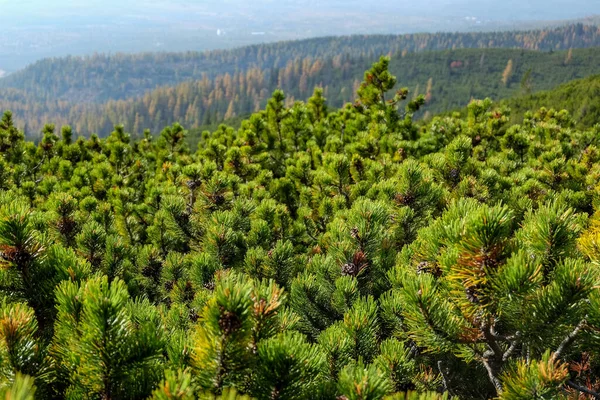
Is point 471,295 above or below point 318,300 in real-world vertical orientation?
above

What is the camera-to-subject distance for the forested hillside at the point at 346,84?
461 ft

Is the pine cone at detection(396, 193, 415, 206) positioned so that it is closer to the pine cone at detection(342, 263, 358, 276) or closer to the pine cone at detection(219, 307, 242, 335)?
the pine cone at detection(342, 263, 358, 276)

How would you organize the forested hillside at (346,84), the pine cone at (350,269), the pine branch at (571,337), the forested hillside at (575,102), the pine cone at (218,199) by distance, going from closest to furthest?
1. the pine branch at (571,337)
2. the pine cone at (350,269)
3. the pine cone at (218,199)
4. the forested hillside at (575,102)
5. the forested hillside at (346,84)

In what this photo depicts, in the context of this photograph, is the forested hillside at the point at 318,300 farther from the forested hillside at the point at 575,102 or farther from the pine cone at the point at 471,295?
the forested hillside at the point at 575,102

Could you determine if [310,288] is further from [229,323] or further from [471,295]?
[229,323]

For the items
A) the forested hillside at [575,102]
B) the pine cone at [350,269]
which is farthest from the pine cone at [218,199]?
the forested hillside at [575,102]

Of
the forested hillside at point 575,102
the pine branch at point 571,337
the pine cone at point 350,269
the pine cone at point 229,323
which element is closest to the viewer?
the pine cone at point 229,323

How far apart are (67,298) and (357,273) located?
1.57 m

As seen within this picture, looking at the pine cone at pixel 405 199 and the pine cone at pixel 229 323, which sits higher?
the pine cone at pixel 229 323

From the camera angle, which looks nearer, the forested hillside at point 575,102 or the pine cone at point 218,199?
the pine cone at point 218,199

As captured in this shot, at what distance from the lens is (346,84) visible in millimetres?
171500

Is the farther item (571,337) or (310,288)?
→ (310,288)

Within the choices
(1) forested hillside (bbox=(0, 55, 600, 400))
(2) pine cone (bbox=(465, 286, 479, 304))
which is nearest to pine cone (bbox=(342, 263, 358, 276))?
(1) forested hillside (bbox=(0, 55, 600, 400))

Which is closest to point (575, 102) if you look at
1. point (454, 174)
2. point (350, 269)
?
point (454, 174)
